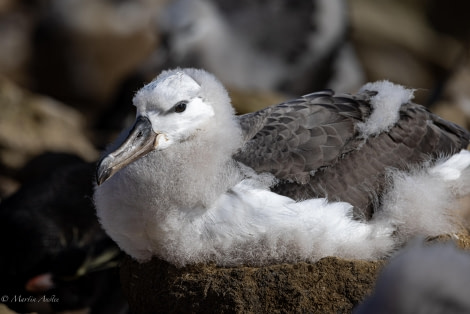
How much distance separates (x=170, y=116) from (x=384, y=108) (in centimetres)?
118

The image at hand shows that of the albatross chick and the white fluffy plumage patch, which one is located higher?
the white fluffy plumage patch

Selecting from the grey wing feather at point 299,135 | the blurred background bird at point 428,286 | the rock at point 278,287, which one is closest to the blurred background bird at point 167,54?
the grey wing feather at point 299,135

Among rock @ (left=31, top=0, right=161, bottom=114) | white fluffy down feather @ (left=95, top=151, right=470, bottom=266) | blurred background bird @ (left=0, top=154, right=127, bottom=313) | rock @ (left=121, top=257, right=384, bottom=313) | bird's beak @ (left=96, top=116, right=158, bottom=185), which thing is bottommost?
rock @ (left=31, top=0, right=161, bottom=114)

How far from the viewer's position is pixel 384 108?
4477 millimetres

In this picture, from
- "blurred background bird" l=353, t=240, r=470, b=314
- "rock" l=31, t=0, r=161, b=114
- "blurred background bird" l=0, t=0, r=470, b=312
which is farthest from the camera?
"rock" l=31, t=0, r=161, b=114

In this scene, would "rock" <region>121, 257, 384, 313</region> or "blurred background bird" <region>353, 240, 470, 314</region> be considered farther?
"rock" <region>121, 257, 384, 313</region>

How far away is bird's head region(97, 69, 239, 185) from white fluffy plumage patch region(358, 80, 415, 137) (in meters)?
0.74

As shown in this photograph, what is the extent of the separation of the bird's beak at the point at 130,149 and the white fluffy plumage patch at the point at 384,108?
1139 millimetres

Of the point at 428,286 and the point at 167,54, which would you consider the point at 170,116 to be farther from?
the point at 167,54

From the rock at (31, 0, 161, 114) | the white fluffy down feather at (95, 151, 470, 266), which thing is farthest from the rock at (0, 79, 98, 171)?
the white fluffy down feather at (95, 151, 470, 266)

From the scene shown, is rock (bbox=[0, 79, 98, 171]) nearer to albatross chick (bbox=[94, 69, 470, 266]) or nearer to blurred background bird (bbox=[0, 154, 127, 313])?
blurred background bird (bbox=[0, 154, 127, 313])

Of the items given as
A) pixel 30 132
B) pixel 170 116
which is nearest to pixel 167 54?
pixel 30 132

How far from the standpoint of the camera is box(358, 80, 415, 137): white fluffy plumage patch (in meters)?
4.43

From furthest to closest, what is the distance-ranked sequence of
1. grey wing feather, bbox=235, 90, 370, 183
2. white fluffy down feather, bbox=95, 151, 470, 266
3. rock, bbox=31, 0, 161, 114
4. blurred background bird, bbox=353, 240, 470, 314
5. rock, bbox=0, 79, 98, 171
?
rock, bbox=31, 0, 161, 114, rock, bbox=0, 79, 98, 171, grey wing feather, bbox=235, 90, 370, 183, white fluffy down feather, bbox=95, 151, 470, 266, blurred background bird, bbox=353, 240, 470, 314
